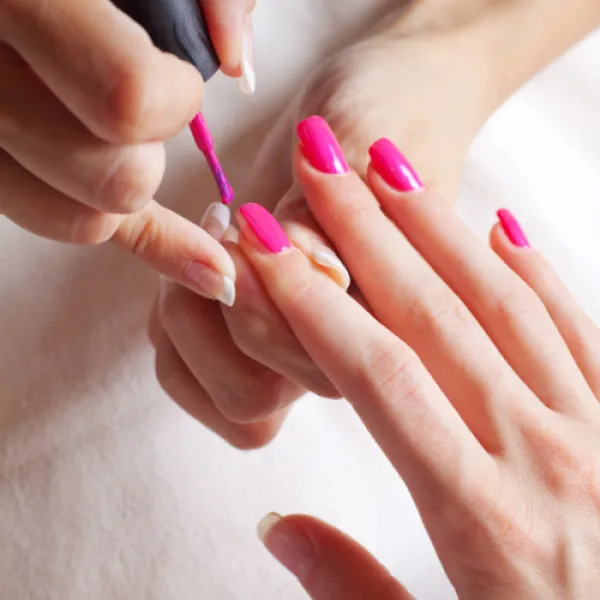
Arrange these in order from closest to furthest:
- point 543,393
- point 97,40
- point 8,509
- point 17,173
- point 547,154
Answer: point 97,40
point 17,173
point 543,393
point 8,509
point 547,154

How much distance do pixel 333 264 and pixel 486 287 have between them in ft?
0.47

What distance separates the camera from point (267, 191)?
686 millimetres

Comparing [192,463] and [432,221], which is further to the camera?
[192,463]

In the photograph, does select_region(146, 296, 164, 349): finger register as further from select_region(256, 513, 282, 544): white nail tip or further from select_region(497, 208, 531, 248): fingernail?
select_region(497, 208, 531, 248): fingernail

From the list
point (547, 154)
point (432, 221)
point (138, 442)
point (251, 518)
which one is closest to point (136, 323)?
point (138, 442)

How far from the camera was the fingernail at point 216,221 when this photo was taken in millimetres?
586

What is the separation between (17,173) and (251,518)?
428 millimetres

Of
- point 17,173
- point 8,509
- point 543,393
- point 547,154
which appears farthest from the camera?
point 547,154

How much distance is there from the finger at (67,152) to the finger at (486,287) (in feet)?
0.90

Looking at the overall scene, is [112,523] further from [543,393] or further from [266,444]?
[543,393]

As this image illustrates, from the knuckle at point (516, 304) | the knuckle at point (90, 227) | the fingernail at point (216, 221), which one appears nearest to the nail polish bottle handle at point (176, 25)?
the knuckle at point (90, 227)

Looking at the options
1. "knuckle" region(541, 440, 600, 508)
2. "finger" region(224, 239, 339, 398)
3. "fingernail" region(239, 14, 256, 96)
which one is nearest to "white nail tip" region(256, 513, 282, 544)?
"finger" region(224, 239, 339, 398)

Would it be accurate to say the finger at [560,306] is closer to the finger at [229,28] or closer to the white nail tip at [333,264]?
the white nail tip at [333,264]

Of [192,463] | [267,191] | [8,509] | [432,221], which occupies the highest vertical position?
[432,221]
